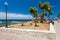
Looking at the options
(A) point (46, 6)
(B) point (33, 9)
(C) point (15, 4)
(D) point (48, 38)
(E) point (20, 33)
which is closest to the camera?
(D) point (48, 38)

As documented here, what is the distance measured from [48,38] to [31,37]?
3.98 feet

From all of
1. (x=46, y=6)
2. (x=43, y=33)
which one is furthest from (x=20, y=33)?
(x=46, y=6)

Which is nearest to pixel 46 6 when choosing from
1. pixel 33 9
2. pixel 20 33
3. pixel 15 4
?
pixel 33 9

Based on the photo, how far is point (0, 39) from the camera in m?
8.27

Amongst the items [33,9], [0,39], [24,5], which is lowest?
[0,39]

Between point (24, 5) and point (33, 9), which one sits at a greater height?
point (24, 5)

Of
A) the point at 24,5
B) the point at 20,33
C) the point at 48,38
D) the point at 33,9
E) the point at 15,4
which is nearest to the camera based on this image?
the point at 48,38

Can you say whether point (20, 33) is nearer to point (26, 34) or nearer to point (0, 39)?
point (26, 34)

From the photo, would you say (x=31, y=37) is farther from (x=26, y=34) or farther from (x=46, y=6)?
(x=46, y=6)

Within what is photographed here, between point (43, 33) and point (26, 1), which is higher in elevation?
point (26, 1)

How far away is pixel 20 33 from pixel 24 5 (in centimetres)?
4563

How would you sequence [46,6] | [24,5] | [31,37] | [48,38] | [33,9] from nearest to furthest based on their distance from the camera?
[48,38]
[31,37]
[46,6]
[33,9]
[24,5]

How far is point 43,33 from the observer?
8.05m

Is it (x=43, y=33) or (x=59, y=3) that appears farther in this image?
(x=59, y=3)
